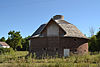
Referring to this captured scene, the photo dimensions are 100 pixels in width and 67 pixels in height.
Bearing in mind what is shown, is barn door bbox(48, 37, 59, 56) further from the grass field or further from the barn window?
the grass field

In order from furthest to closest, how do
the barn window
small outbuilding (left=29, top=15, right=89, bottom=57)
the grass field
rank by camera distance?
the barn window < small outbuilding (left=29, top=15, right=89, bottom=57) < the grass field

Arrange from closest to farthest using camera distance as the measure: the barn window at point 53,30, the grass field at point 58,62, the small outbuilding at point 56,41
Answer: the grass field at point 58,62, the small outbuilding at point 56,41, the barn window at point 53,30

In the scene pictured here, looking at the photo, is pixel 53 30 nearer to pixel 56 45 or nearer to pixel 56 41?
pixel 56 41

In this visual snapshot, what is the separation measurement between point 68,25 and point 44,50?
7.74m

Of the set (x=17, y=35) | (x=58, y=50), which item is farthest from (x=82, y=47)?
(x=17, y=35)

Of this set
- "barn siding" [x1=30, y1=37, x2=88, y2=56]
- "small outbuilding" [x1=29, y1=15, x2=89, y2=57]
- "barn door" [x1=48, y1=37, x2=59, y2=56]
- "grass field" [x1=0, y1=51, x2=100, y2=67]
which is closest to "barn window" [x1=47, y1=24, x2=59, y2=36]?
"small outbuilding" [x1=29, y1=15, x2=89, y2=57]

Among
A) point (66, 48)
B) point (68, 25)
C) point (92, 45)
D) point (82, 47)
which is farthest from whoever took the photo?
point (92, 45)

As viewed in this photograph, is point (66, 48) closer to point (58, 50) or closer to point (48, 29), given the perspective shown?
point (58, 50)

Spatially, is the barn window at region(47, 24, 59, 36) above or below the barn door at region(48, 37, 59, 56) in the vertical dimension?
above

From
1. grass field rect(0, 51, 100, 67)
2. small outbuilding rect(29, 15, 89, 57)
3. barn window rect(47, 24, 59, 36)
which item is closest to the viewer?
grass field rect(0, 51, 100, 67)

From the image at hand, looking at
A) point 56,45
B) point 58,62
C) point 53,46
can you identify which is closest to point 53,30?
point 56,45

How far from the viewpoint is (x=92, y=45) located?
43.1m

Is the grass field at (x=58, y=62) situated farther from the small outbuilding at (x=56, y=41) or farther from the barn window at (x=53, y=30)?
the barn window at (x=53, y=30)

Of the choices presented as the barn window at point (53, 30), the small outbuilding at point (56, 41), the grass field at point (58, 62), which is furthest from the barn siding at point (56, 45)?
the grass field at point (58, 62)
